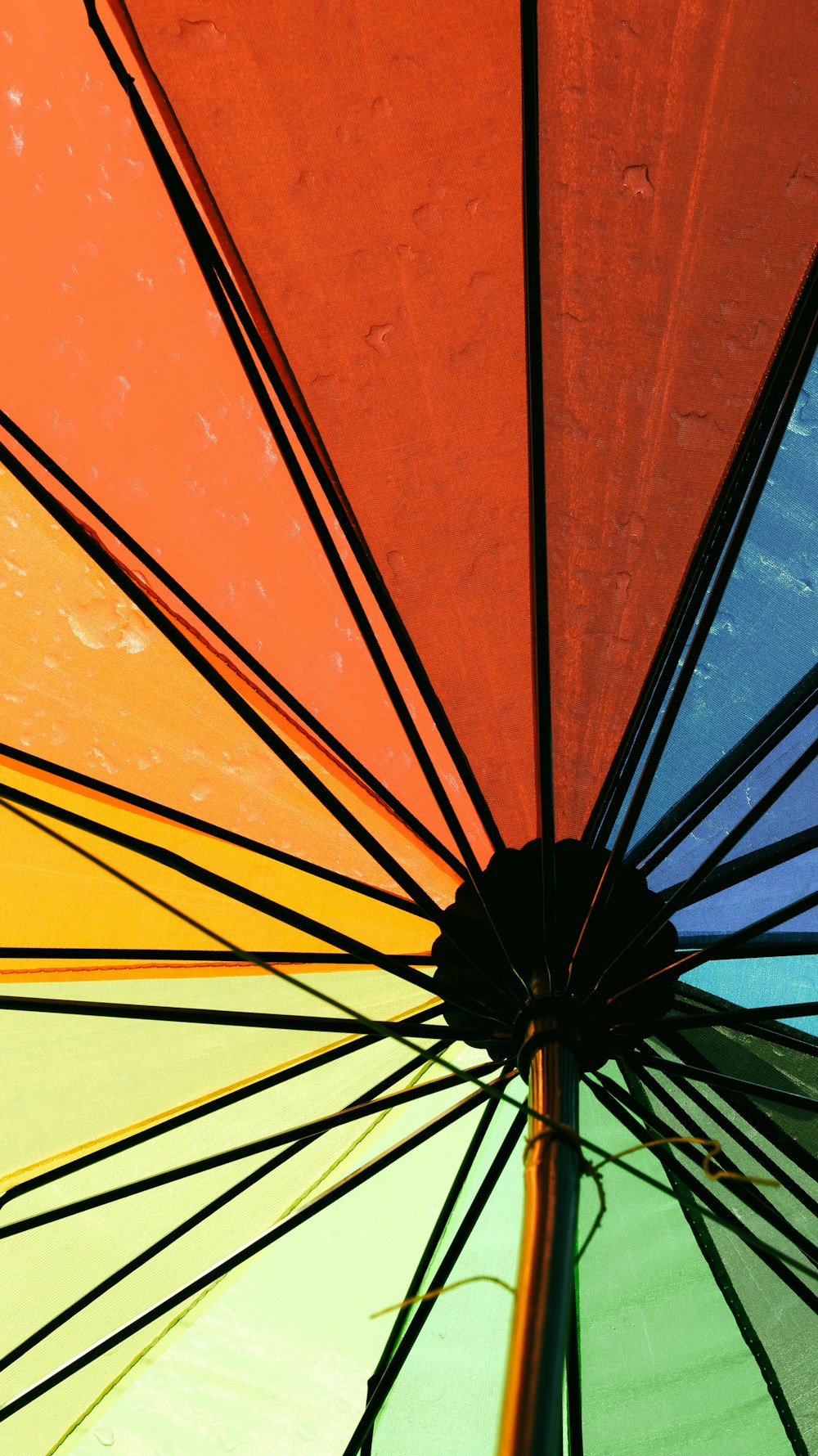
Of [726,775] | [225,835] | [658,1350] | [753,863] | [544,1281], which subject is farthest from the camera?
[658,1350]

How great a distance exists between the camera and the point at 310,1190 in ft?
8.07

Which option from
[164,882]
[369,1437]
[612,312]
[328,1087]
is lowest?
[369,1437]

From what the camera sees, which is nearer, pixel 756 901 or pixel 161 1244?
pixel 161 1244

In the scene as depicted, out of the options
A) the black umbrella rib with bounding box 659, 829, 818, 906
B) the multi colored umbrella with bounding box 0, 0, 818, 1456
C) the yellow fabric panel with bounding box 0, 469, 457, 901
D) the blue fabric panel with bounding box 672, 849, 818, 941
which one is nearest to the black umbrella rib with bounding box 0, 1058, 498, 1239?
the multi colored umbrella with bounding box 0, 0, 818, 1456

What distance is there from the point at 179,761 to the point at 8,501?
569 millimetres

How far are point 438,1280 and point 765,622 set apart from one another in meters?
1.29

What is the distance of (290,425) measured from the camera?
1816mm

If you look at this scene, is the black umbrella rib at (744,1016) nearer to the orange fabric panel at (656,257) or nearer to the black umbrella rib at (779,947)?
the black umbrella rib at (779,947)

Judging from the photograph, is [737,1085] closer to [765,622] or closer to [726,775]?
[726,775]

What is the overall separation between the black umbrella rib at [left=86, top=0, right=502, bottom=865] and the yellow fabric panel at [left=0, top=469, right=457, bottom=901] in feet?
1.23

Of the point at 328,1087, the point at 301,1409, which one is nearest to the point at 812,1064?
the point at 328,1087

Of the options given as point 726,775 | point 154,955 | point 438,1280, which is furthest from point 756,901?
point 154,955

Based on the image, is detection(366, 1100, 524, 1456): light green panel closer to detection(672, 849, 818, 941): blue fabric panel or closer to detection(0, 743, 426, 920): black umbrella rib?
detection(672, 849, 818, 941): blue fabric panel

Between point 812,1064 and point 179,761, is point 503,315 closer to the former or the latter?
point 179,761
